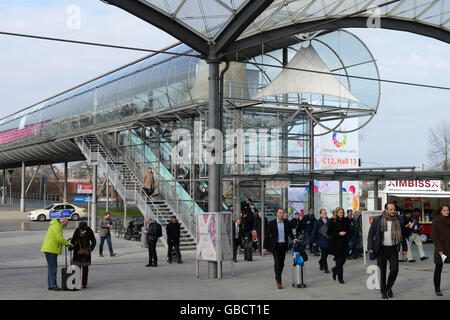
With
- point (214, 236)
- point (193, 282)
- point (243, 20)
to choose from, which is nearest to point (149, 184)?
point (214, 236)

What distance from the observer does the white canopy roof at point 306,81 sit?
73.3 feet

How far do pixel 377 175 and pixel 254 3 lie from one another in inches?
360

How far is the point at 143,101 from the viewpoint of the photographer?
27.1 meters

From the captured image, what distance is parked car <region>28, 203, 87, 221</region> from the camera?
4306cm

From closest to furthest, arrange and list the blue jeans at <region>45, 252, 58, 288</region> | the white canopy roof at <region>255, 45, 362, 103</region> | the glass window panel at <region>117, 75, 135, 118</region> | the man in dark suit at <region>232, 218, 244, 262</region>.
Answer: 1. the blue jeans at <region>45, 252, 58, 288</region>
2. the man in dark suit at <region>232, 218, 244, 262</region>
3. the white canopy roof at <region>255, 45, 362, 103</region>
4. the glass window panel at <region>117, 75, 135, 118</region>

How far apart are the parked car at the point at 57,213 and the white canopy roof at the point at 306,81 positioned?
25.3 m

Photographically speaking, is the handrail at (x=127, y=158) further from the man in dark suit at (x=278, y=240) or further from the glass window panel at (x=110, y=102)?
the man in dark suit at (x=278, y=240)

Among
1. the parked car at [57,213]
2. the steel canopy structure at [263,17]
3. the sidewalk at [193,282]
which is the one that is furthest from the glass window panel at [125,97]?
the parked car at [57,213]

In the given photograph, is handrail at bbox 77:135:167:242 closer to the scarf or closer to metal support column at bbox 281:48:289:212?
metal support column at bbox 281:48:289:212

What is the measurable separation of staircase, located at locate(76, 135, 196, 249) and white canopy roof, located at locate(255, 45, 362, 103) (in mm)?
6523

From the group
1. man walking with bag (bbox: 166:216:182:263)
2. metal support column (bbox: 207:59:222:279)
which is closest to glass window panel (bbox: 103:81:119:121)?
man walking with bag (bbox: 166:216:182:263)

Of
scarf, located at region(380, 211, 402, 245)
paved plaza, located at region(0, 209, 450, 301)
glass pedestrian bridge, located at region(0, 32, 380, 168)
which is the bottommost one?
paved plaza, located at region(0, 209, 450, 301)
